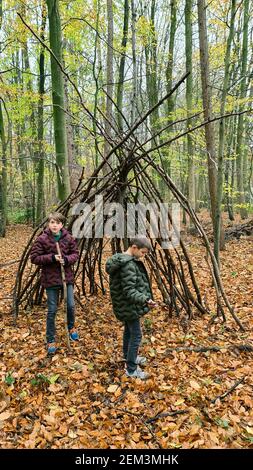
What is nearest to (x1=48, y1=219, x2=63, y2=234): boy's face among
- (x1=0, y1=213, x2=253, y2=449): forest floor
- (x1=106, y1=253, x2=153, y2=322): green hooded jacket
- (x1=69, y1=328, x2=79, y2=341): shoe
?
(x1=106, y1=253, x2=153, y2=322): green hooded jacket

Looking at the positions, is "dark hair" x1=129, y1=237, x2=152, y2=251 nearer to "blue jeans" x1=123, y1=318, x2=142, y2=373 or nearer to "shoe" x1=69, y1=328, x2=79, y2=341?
"blue jeans" x1=123, y1=318, x2=142, y2=373

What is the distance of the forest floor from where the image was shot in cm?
236

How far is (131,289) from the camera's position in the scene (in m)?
2.74

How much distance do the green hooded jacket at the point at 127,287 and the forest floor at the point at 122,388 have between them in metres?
0.73

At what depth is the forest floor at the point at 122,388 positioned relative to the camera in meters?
2.36

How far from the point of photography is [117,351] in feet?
11.3

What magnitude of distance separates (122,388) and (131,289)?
0.97 meters

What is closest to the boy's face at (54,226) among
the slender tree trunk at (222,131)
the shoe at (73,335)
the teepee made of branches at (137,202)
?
the teepee made of branches at (137,202)

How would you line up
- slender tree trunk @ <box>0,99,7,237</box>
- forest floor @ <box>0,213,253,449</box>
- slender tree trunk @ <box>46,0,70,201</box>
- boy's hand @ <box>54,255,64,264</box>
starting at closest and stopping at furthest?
forest floor @ <box>0,213,253,449</box>
boy's hand @ <box>54,255,64,264</box>
slender tree trunk @ <box>46,0,70,201</box>
slender tree trunk @ <box>0,99,7,237</box>

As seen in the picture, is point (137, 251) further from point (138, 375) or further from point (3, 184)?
point (3, 184)

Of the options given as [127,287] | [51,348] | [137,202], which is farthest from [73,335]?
[137,202]

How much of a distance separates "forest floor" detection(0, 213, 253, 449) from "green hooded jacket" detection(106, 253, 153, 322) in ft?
2.39

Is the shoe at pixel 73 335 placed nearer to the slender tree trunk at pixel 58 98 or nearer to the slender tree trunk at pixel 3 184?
the slender tree trunk at pixel 58 98
